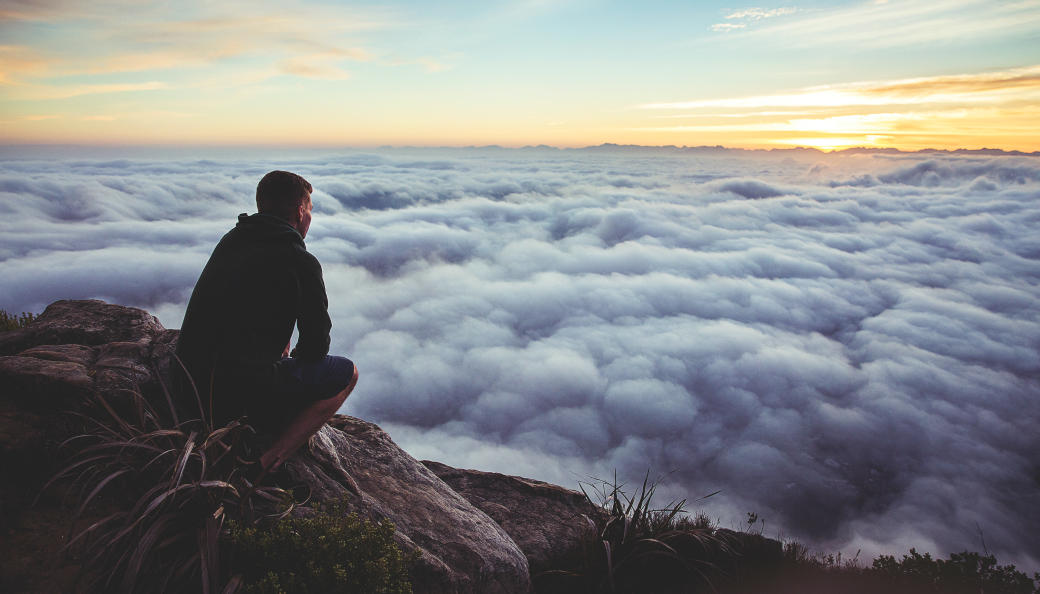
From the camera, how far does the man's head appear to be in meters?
2.67

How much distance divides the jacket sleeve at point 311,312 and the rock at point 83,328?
6.49ft

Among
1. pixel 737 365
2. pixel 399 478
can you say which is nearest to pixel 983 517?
pixel 737 365

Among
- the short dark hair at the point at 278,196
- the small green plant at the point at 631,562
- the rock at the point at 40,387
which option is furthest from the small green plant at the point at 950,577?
the rock at the point at 40,387

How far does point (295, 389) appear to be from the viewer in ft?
9.03

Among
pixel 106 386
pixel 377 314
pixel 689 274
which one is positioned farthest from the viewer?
pixel 689 274

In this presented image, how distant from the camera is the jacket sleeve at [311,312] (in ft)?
8.48

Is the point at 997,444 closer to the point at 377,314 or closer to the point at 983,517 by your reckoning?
the point at 983,517

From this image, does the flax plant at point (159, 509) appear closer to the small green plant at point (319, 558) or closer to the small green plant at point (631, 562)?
the small green plant at point (319, 558)

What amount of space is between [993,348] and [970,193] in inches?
6536

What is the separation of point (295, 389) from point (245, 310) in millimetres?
609

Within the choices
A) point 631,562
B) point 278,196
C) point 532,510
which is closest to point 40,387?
point 278,196

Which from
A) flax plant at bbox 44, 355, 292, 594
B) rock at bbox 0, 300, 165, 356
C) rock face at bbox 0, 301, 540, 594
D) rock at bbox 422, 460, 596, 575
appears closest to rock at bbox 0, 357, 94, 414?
rock face at bbox 0, 301, 540, 594

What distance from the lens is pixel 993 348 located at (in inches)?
1987

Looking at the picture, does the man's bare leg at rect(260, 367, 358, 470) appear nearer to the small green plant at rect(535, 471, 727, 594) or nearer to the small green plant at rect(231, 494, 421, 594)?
the small green plant at rect(231, 494, 421, 594)
